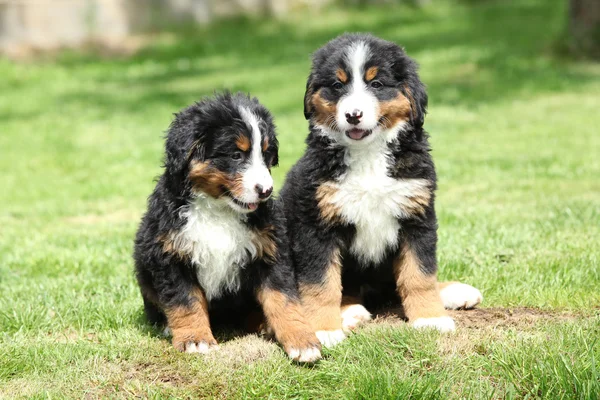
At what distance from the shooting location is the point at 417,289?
469 centimetres

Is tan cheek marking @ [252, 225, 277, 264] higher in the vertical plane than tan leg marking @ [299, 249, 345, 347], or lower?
higher

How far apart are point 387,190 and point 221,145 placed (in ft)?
3.23

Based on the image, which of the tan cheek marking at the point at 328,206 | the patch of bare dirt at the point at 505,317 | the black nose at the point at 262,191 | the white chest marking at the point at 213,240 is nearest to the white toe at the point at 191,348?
the white chest marking at the point at 213,240

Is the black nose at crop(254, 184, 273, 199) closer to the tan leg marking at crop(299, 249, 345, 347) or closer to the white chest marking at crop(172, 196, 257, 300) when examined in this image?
the white chest marking at crop(172, 196, 257, 300)

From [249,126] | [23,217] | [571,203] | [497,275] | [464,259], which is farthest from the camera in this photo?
[23,217]

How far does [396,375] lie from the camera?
401 centimetres

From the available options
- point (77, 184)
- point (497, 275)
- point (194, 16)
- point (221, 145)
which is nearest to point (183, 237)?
point (221, 145)

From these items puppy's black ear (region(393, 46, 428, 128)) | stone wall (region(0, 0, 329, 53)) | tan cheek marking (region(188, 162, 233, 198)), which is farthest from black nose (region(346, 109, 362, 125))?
stone wall (region(0, 0, 329, 53))

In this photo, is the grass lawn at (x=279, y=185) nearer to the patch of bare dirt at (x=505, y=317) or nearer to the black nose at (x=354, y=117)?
the patch of bare dirt at (x=505, y=317)

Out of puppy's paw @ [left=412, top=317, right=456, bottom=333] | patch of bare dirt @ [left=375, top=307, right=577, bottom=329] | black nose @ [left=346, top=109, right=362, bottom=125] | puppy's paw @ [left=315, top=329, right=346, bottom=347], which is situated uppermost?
black nose @ [left=346, top=109, right=362, bottom=125]

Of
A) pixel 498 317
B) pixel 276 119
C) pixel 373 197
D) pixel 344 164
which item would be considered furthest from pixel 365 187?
pixel 276 119

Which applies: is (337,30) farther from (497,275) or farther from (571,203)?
(497,275)

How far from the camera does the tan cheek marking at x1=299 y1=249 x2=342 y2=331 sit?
4598mm

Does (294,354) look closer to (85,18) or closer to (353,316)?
(353,316)
